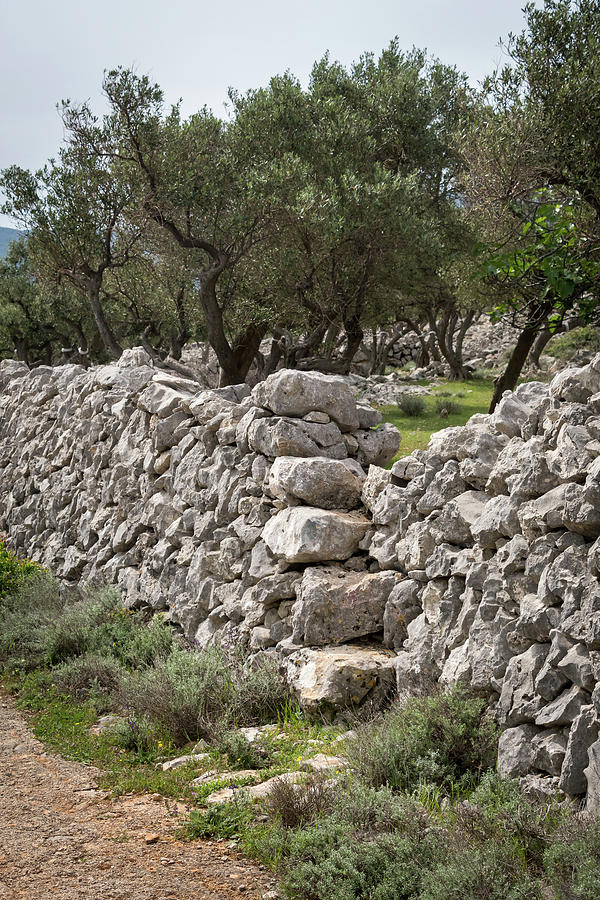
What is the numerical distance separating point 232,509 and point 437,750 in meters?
4.52

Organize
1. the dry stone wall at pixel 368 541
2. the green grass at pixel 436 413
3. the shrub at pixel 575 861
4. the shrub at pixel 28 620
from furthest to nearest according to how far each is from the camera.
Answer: the green grass at pixel 436 413, the shrub at pixel 28 620, the dry stone wall at pixel 368 541, the shrub at pixel 575 861

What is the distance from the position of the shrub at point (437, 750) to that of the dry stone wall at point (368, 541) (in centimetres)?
19

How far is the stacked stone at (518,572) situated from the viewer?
4328mm

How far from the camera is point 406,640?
628 cm

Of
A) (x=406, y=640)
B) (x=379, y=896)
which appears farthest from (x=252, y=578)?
(x=379, y=896)

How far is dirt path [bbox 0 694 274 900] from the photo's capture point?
424cm

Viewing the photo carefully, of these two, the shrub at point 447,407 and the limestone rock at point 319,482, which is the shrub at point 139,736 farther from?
the shrub at point 447,407

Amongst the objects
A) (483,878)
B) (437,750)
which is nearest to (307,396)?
(437,750)

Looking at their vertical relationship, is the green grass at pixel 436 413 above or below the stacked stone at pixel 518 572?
above

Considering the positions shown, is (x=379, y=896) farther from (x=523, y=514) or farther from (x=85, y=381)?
(x=85, y=381)

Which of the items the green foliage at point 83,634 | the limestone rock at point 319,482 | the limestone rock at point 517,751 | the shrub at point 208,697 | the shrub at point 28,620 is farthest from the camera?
the shrub at point 28,620

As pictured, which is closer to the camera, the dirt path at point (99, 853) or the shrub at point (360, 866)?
the shrub at point (360, 866)

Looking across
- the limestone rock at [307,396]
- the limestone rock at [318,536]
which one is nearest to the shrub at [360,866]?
the limestone rock at [318,536]

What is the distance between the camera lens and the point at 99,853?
473 centimetres
